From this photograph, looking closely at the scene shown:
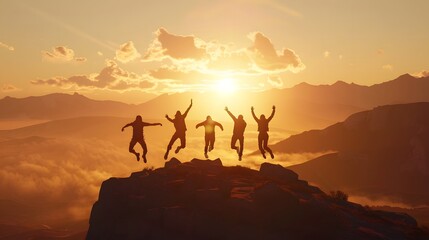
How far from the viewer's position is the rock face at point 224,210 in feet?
139

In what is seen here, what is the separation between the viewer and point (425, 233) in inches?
1793

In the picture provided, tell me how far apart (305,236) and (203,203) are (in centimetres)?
1120

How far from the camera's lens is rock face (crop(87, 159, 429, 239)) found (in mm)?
42344

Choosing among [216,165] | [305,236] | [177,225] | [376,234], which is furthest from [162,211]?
[376,234]

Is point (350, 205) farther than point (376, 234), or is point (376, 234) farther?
point (350, 205)

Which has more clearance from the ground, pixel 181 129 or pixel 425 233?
pixel 181 129

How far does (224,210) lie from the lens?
44656 millimetres

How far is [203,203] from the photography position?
4638 cm

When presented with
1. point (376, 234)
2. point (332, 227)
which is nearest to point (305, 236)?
point (332, 227)

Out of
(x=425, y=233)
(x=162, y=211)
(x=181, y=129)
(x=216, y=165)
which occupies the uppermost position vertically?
(x=181, y=129)

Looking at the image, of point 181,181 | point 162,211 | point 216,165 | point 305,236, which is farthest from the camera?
point 216,165

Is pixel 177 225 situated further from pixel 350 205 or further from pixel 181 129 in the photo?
pixel 350 205

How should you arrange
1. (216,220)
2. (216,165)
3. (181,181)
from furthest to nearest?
(216,165)
(181,181)
(216,220)

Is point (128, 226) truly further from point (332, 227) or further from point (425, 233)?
point (425, 233)
